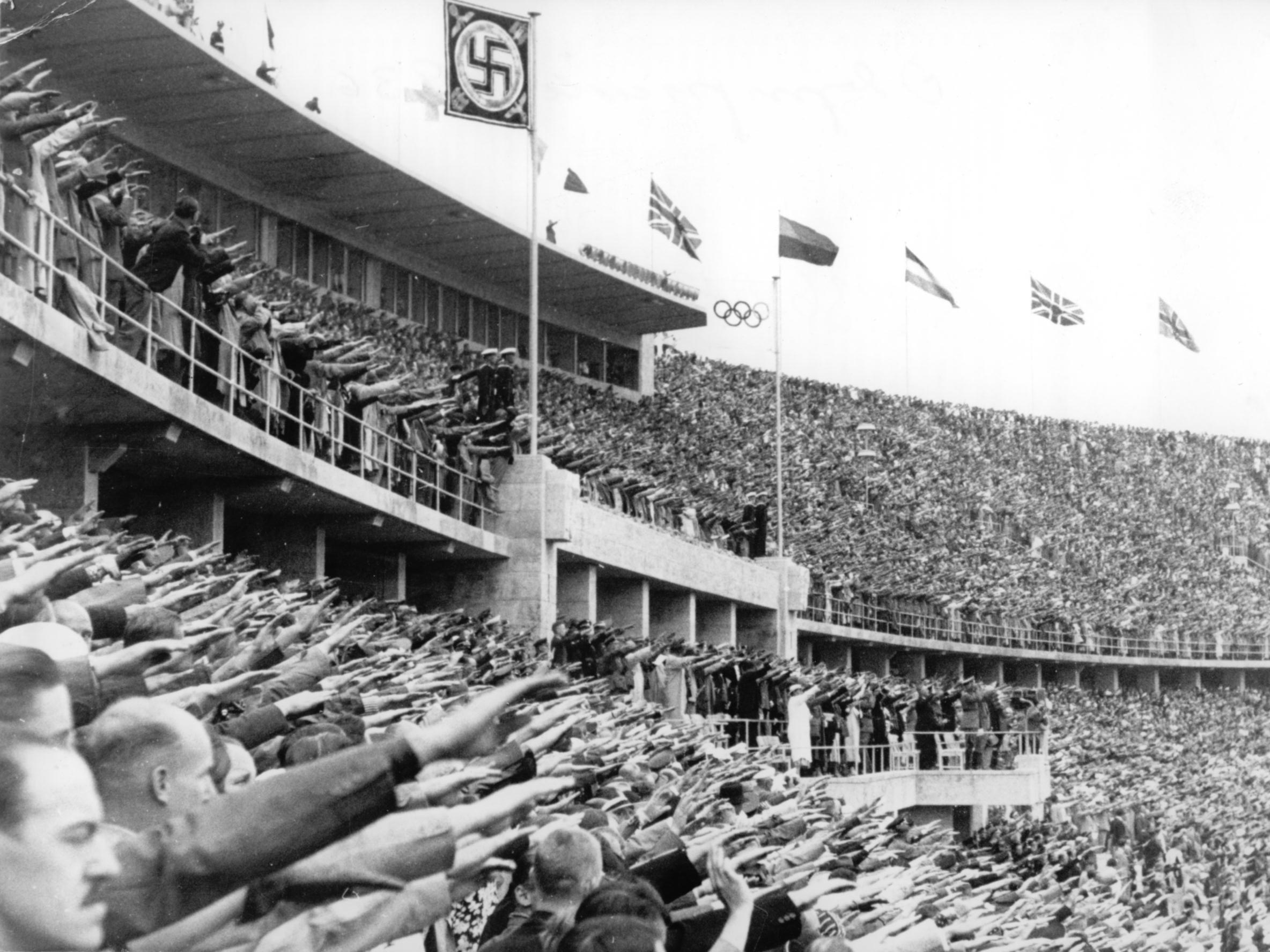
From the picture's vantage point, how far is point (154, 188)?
97.3 ft

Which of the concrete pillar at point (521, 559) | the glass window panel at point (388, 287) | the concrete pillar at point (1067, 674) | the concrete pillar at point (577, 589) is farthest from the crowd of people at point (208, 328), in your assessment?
the concrete pillar at point (1067, 674)

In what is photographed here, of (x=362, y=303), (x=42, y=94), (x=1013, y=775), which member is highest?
(x=362, y=303)

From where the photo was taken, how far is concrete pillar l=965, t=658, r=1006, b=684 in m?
57.2

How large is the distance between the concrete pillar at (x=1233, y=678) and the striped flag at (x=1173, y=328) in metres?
28.8

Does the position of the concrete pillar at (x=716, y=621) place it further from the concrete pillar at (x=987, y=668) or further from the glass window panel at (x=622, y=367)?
the concrete pillar at (x=987, y=668)

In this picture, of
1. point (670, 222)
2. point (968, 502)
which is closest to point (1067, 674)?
point (968, 502)

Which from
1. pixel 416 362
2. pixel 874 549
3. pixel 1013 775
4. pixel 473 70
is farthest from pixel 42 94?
pixel 874 549

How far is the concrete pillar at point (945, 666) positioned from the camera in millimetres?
54656

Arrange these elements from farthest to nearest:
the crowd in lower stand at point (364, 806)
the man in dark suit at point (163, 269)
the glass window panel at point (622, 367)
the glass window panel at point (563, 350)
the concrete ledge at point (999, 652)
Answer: the glass window panel at point (622, 367) < the glass window panel at point (563, 350) < the concrete ledge at point (999, 652) < the man in dark suit at point (163, 269) < the crowd in lower stand at point (364, 806)

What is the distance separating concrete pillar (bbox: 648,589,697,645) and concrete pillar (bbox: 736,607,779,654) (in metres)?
4.40

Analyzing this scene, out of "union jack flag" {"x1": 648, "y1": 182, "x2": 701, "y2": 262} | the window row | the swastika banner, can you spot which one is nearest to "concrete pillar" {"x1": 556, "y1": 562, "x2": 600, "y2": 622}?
the swastika banner

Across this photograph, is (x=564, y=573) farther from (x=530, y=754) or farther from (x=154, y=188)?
(x=530, y=754)

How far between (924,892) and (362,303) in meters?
26.8

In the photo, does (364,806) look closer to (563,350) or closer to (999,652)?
(563,350)
